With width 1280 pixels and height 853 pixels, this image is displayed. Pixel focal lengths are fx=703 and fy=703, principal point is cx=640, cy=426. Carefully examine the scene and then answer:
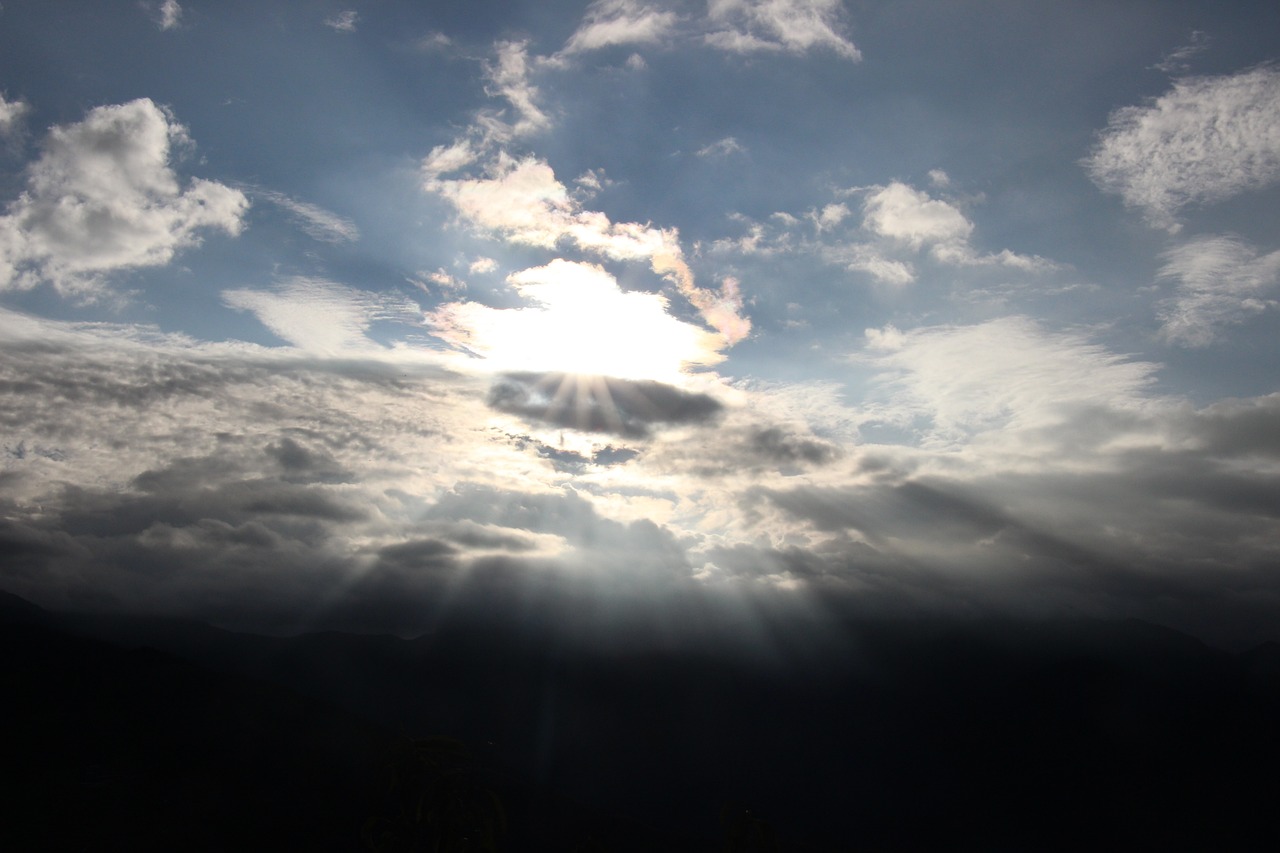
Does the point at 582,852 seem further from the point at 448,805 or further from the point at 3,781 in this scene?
the point at 3,781

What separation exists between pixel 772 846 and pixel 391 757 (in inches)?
348

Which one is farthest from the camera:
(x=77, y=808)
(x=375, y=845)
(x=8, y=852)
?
(x=77, y=808)

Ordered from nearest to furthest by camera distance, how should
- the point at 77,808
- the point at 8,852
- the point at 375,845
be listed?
the point at 375,845 → the point at 8,852 → the point at 77,808

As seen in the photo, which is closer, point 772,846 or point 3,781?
point 772,846

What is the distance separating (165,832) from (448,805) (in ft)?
809

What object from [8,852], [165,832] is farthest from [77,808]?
[8,852]

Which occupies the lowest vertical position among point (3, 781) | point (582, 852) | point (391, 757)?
point (3, 781)

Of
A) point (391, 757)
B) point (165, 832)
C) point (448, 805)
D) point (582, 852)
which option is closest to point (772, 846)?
point (582, 852)

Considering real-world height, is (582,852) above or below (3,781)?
above

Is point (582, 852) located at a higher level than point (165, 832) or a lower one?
higher

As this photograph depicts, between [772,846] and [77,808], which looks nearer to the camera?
[772,846]

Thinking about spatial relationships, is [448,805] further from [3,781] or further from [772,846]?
[3,781]

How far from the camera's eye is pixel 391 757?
51.7ft

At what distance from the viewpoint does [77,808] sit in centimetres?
19388
